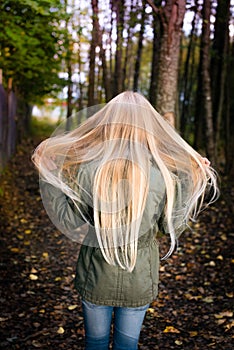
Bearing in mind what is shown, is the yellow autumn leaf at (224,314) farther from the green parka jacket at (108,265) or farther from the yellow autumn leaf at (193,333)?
the green parka jacket at (108,265)

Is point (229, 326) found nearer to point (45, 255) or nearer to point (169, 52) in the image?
point (45, 255)

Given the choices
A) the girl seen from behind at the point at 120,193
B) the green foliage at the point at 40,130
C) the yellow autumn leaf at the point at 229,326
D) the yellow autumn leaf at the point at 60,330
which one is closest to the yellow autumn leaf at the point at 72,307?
the yellow autumn leaf at the point at 60,330

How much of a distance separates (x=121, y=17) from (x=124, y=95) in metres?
5.31

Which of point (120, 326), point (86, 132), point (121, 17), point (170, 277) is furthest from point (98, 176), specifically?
point (121, 17)

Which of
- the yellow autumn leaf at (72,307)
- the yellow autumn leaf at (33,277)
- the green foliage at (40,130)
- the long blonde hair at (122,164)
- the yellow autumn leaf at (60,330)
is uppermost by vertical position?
the long blonde hair at (122,164)

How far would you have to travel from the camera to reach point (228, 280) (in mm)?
4809

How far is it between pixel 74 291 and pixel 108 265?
2.36 m

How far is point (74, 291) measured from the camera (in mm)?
4598

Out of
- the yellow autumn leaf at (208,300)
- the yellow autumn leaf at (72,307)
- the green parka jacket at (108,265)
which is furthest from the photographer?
the yellow autumn leaf at (208,300)

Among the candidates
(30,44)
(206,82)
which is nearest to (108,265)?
(206,82)

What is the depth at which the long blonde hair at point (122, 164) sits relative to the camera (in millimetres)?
2219

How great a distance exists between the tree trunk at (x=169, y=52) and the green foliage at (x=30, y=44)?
1.16 metres

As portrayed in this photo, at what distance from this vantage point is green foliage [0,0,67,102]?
5666mm

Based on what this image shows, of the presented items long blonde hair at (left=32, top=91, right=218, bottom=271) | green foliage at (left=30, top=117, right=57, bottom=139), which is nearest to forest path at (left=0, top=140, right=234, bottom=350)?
long blonde hair at (left=32, top=91, right=218, bottom=271)
